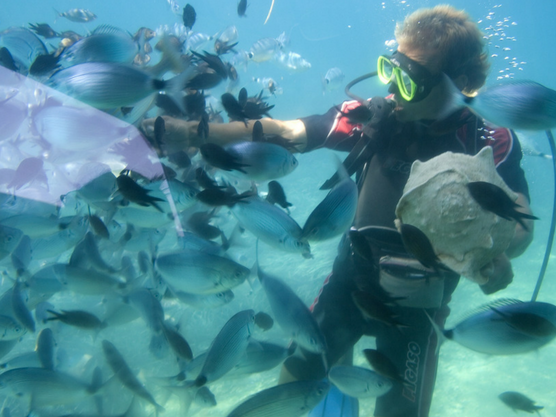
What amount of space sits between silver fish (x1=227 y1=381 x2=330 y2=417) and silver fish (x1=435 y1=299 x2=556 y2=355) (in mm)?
877

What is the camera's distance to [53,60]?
6.59ft

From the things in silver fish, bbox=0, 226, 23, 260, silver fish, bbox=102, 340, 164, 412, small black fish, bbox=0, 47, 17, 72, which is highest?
small black fish, bbox=0, 47, 17, 72

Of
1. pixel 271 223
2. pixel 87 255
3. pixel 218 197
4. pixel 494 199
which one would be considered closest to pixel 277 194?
pixel 271 223

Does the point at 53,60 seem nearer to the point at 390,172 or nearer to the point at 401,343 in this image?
the point at 390,172

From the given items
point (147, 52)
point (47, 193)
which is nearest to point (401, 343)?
point (47, 193)

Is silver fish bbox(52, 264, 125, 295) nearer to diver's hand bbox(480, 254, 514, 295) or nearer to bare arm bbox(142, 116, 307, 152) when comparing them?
bare arm bbox(142, 116, 307, 152)

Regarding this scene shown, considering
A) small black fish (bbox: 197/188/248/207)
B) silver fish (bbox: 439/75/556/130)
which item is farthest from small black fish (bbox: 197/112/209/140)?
silver fish (bbox: 439/75/556/130)

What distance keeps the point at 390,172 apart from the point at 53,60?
2654mm

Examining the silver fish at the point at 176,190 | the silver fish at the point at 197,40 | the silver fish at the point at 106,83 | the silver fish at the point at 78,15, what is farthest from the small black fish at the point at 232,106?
the silver fish at the point at 78,15

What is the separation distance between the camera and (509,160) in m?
2.35

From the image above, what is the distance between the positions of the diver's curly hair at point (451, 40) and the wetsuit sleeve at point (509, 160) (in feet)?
1.69

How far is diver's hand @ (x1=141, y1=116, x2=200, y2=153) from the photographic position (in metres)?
2.12

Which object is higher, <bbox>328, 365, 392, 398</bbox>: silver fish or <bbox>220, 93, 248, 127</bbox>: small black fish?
<bbox>220, 93, 248, 127</bbox>: small black fish

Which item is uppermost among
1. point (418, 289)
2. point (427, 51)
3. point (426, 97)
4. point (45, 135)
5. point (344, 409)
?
point (427, 51)
